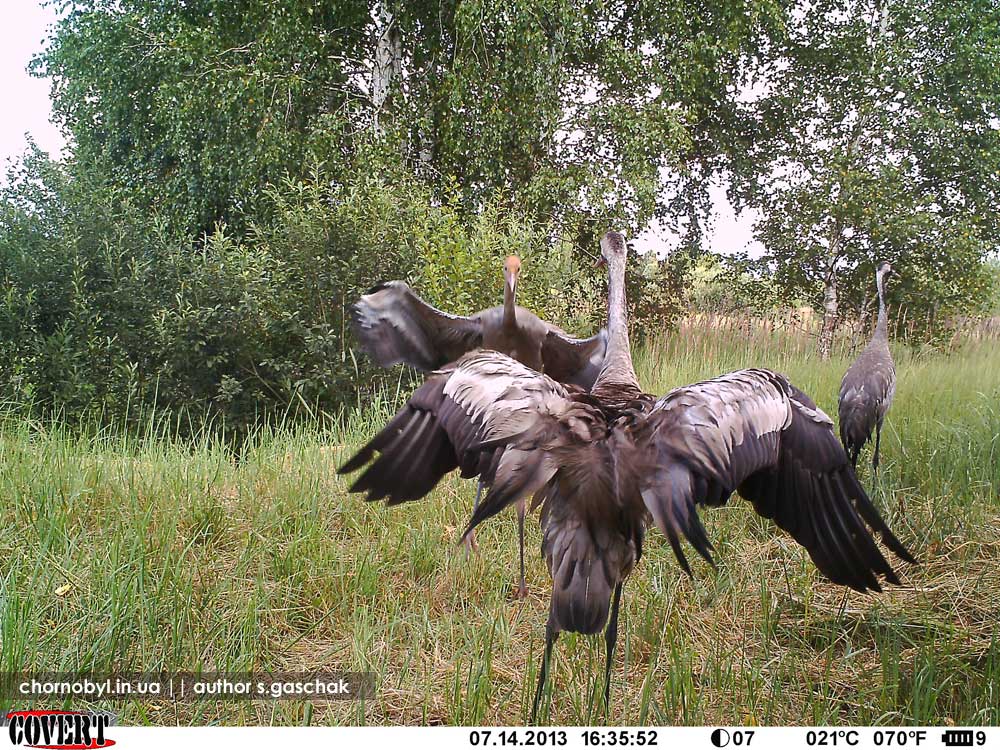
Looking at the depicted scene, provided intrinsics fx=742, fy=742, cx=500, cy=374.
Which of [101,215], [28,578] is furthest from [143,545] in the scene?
[101,215]

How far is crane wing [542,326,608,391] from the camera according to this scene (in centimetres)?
330

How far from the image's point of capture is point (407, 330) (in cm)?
326

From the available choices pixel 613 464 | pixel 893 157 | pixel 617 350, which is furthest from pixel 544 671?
pixel 893 157

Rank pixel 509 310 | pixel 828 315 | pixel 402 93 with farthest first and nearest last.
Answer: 1. pixel 402 93
2. pixel 828 315
3. pixel 509 310

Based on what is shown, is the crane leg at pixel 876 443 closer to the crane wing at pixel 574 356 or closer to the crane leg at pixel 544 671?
the crane wing at pixel 574 356

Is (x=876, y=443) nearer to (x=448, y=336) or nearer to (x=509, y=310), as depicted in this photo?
(x=509, y=310)

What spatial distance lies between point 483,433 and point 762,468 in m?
0.70

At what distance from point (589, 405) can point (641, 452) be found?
203 mm

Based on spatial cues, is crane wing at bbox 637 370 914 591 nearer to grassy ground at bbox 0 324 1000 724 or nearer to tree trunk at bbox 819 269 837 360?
grassy ground at bbox 0 324 1000 724

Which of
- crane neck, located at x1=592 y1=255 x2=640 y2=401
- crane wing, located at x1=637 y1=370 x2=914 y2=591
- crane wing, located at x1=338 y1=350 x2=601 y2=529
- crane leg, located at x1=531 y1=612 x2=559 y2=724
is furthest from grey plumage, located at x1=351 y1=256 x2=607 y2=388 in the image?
crane leg, located at x1=531 y1=612 x2=559 y2=724

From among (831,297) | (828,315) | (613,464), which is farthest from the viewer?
(831,297)

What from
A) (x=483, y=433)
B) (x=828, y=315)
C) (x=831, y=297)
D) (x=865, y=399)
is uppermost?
(x=831, y=297)

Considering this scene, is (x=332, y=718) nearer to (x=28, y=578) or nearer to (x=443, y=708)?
(x=443, y=708)
